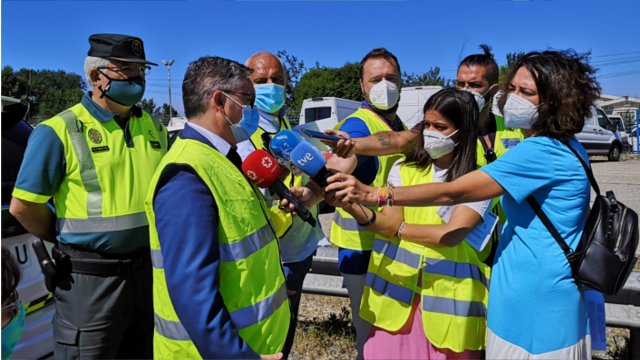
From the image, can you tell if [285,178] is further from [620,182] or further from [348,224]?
[620,182]

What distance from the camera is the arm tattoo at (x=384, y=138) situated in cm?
274

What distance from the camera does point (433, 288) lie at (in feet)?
7.54

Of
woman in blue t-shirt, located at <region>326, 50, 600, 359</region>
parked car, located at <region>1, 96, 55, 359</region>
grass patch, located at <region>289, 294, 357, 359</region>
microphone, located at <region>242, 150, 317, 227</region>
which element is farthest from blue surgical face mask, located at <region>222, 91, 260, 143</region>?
grass patch, located at <region>289, 294, 357, 359</region>

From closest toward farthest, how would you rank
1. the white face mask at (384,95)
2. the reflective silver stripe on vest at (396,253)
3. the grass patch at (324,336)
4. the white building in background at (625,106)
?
the reflective silver stripe on vest at (396,253) → the white face mask at (384,95) → the grass patch at (324,336) → the white building in background at (625,106)

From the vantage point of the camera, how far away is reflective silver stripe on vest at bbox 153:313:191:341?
5.30ft

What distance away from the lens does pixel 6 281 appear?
179cm

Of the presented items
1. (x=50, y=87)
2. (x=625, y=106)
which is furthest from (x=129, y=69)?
(x=50, y=87)

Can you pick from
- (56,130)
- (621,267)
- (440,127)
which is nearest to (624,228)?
(621,267)

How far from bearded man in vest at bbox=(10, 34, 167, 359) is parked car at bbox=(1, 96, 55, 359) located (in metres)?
0.31

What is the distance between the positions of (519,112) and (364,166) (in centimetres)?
106

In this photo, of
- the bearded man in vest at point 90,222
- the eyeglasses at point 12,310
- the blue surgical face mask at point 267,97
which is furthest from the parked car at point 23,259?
the blue surgical face mask at point 267,97

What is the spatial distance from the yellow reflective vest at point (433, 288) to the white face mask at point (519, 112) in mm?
524

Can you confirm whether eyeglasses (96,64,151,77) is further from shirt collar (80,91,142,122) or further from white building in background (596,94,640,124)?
white building in background (596,94,640,124)

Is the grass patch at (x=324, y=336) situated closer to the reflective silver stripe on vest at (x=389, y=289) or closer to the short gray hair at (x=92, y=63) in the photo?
the reflective silver stripe on vest at (x=389, y=289)
